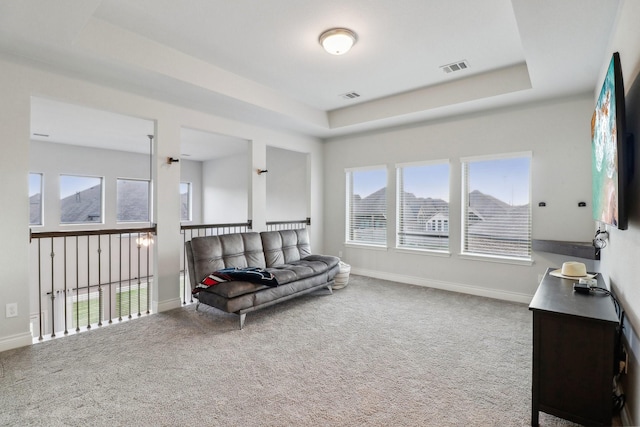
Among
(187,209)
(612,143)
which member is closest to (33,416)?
(612,143)

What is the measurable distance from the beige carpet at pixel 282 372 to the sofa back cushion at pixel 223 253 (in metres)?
0.58

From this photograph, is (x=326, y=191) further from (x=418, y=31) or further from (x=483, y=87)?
(x=418, y=31)

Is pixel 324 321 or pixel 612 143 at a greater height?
pixel 612 143

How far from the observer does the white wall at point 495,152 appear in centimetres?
386

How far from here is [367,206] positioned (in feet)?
19.3

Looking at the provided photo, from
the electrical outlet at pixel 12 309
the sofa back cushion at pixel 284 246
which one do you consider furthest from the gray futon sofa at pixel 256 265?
the electrical outlet at pixel 12 309

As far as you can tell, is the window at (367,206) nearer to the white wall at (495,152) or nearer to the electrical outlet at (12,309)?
the white wall at (495,152)

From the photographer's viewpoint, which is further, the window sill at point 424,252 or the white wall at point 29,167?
the window sill at point 424,252

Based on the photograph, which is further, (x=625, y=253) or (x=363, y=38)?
(x=363, y=38)

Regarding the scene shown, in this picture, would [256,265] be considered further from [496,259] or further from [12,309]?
[496,259]

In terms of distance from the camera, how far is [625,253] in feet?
6.36

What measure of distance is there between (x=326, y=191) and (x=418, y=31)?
3.71 meters

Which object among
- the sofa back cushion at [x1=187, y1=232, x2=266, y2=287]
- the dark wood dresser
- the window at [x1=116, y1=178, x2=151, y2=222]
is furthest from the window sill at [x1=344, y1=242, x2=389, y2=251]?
the window at [x1=116, y1=178, x2=151, y2=222]

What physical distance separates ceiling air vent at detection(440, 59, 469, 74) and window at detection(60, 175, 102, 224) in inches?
313
